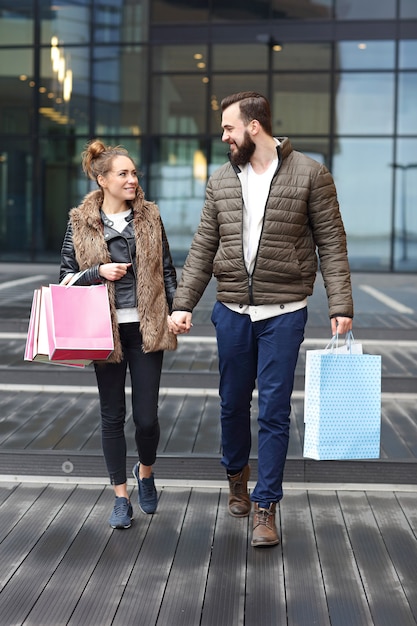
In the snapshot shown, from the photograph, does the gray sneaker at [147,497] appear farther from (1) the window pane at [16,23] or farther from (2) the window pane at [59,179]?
(1) the window pane at [16,23]

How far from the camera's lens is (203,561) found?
3865 millimetres

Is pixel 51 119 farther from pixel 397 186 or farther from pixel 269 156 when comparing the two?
pixel 269 156

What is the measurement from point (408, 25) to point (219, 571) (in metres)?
16.5

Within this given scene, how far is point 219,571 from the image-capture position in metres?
3.75

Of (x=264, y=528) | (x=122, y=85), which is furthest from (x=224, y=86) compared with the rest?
(x=264, y=528)

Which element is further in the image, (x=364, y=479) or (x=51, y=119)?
(x=51, y=119)

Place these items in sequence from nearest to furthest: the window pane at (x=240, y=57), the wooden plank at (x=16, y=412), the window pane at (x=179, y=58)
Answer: the wooden plank at (x=16, y=412)
the window pane at (x=240, y=57)
the window pane at (x=179, y=58)

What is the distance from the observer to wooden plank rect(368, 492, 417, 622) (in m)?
3.63

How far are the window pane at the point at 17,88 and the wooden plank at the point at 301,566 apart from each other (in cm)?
1626

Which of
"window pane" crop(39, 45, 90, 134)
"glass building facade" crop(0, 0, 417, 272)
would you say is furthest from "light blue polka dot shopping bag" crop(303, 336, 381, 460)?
"window pane" crop(39, 45, 90, 134)

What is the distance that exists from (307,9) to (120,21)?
3.89 m

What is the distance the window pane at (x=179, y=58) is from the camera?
18.9 metres

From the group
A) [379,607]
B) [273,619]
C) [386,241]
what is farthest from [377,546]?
[386,241]

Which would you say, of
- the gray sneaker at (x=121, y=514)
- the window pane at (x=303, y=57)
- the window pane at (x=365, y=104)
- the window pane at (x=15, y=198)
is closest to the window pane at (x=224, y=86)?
the window pane at (x=303, y=57)
